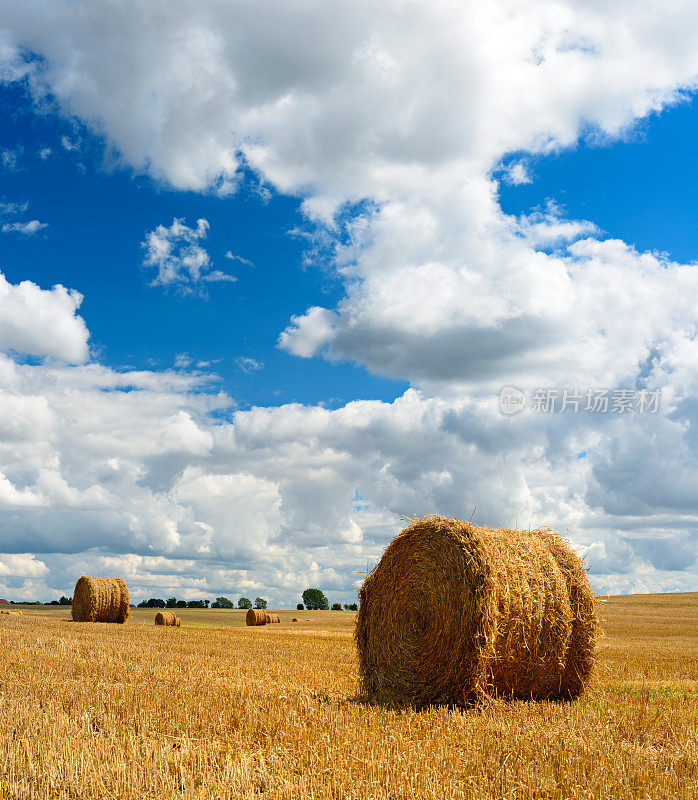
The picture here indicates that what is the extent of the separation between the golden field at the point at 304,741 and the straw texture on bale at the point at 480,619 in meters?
0.45

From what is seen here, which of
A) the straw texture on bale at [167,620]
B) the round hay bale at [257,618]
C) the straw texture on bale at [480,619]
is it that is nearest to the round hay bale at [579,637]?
the straw texture on bale at [480,619]

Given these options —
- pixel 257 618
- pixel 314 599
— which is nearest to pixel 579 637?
pixel 257 618

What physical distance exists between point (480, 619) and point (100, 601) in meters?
24.5

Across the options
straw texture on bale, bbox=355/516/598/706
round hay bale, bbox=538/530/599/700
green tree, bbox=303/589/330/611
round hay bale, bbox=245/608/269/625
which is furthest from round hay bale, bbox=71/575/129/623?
green tree, bbox=303/589/330/611

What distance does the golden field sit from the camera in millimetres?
5262

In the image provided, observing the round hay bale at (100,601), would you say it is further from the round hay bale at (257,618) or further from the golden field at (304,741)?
the golden field at (304,741)

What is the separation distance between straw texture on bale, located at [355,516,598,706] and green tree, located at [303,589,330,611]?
3294 inches

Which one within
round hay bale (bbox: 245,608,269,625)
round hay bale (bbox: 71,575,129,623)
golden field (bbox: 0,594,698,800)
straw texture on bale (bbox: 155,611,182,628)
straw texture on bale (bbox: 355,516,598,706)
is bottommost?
round hay bale (bbox: 245,608,269,625)

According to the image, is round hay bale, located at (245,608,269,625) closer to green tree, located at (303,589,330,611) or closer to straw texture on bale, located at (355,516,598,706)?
straw texture on bale, located at (355,516,598,706)

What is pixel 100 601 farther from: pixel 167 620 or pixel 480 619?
pixel 480 619

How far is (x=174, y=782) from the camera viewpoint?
5312 mm

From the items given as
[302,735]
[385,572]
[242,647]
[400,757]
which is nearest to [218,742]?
[302,735]

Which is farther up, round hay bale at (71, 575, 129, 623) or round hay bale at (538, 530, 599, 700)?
round hay bale at (538, 530, 599, 700)

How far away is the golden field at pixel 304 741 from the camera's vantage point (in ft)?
17.3
